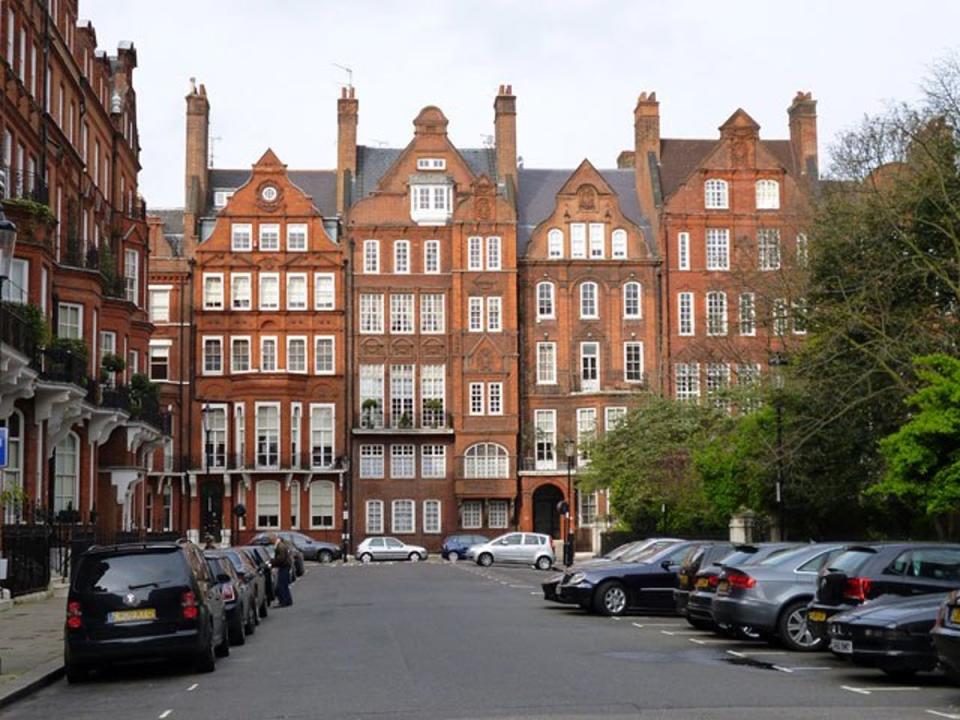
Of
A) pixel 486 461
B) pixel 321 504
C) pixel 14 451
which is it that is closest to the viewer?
pixel 14 451

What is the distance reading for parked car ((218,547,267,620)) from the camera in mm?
26734

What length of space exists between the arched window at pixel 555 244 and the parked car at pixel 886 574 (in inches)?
2284

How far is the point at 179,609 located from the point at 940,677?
934 cm

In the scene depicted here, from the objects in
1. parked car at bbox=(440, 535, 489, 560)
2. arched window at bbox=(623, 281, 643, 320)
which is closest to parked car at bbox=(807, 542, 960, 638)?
parked car at bbox=(440, 535, 489, 560)

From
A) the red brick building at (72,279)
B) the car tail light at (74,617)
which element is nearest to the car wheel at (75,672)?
the car tail light at (74,617)

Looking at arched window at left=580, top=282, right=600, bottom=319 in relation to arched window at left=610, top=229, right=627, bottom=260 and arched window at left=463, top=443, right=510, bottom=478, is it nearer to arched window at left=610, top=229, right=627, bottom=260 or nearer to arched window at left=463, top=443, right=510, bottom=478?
arched window at left=610, top=229, right=627, bottom=260

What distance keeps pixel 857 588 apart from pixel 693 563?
7.83m

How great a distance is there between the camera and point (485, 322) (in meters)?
75.7

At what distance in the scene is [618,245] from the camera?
76.9 m

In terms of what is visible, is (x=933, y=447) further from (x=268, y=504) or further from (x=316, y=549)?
(x=268, y=504)

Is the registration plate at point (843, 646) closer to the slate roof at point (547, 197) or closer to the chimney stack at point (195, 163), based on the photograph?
the slate roof at point (547, 197)

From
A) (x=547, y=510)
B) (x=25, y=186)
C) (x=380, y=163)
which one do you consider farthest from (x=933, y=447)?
(x=380, y=163)

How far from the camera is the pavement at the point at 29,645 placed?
58.8ft

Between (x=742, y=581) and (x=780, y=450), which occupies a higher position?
(x=780, y=450)
